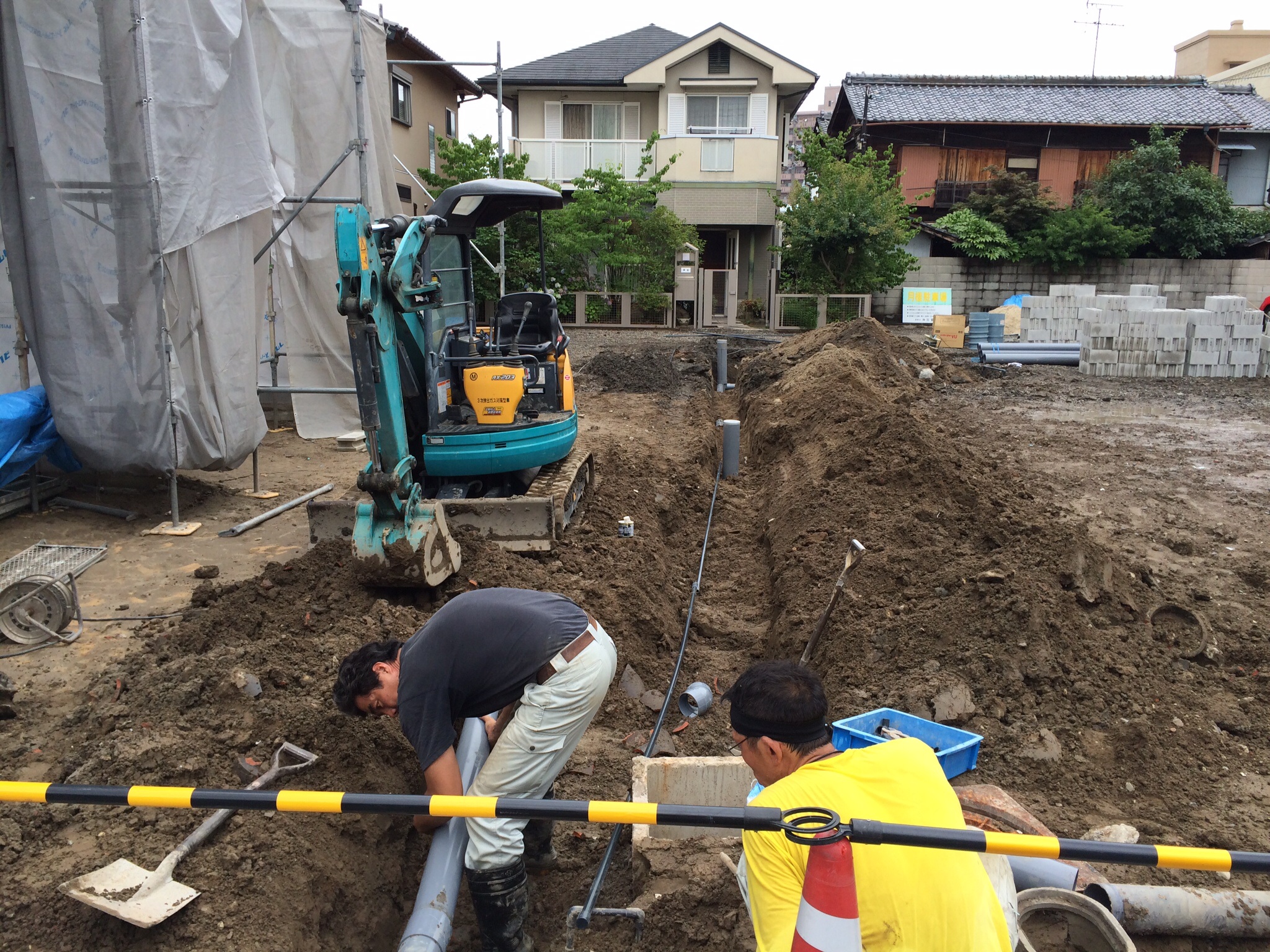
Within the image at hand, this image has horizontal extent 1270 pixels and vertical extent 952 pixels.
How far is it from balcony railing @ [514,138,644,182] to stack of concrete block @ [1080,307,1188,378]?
13.6 meters

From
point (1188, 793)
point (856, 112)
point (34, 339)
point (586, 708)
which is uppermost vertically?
point (856, 112)

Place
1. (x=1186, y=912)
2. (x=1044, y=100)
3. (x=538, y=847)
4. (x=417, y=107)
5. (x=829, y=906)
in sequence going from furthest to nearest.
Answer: (x=1044, y=100) → (x=417, y=107) → (x=538, y=847) → (x=1186, y=912) → (x=829, y=906)

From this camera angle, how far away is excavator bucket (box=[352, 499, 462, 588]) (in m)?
5.54

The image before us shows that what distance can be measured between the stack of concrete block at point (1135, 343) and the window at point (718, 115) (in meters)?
13.1

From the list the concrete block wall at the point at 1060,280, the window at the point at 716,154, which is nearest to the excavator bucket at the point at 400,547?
the concrete block wall at the point at 1060,280

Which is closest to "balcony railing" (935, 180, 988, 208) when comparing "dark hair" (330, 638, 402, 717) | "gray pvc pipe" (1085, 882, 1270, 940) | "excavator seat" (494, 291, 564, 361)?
"excavator seat" (494, 291, 564, 361)

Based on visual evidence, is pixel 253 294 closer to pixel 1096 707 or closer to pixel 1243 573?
pixel 1096 707

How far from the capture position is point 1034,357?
739 inches

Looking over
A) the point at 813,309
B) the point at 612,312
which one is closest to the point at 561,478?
the point at 612,312

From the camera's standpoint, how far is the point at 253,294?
866 centimetres

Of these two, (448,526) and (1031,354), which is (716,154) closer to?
(1031,354)

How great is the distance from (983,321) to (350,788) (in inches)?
798

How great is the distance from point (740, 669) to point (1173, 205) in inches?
1023

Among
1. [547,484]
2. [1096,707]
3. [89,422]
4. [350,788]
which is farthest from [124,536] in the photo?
[1096,707]
